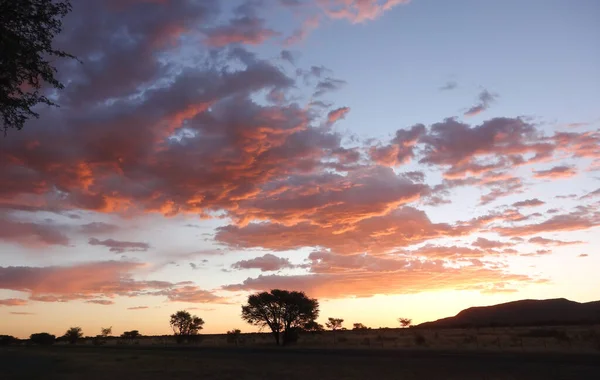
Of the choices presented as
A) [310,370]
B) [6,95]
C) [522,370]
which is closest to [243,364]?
[310,370]

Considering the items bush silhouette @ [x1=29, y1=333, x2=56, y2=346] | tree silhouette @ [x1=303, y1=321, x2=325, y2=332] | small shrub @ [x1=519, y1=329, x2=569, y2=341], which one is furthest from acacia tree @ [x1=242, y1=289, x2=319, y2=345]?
bush silhouette @ [x1=29, y1=333, x2=56, y2=346]

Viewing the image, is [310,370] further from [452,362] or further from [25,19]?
[25,19]

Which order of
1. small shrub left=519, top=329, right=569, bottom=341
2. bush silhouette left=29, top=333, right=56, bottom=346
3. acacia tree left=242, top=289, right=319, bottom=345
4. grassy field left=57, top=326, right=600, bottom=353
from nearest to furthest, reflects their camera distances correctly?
grassy field left=57, top=326, right=600, bottom=353 → small shrub left=519, top=329, right=569, bottom=341 → acacia tree left=242, top=289, right=319, bottom=345 → bush silhouette left=29, top=333, right=56, bottom=346

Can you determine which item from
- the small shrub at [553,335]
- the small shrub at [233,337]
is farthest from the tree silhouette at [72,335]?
the small shrub at [553,335]

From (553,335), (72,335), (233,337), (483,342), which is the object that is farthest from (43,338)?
(553,335)

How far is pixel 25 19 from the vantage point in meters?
14.1

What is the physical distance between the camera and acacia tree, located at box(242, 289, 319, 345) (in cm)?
8375

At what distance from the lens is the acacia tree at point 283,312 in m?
83.8

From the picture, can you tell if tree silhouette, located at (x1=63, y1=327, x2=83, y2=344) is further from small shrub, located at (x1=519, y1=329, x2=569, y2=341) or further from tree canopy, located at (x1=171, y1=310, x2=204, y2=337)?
small shrub, located at (x1=519, y1=329, x2=569, y2=341)

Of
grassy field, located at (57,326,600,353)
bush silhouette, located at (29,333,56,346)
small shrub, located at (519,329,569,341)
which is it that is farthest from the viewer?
bush silhouette, located at (29,333,56,346)

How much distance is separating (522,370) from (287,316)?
59332mm

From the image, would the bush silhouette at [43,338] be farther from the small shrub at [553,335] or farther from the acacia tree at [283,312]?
the small shrub at [553,335]

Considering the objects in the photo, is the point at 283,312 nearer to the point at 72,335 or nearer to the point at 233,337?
the point at 233,337

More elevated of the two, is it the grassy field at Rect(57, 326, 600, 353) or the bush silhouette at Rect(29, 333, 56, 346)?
the bush silhouette at Rect(29, 333, 56, 346)
